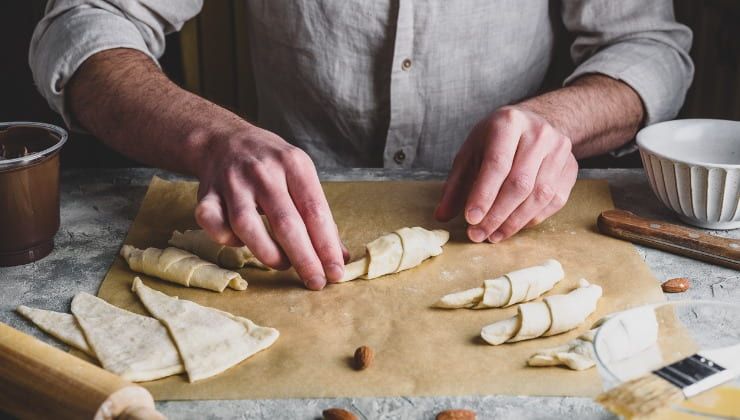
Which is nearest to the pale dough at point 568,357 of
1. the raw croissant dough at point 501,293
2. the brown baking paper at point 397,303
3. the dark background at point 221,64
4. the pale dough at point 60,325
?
the brown baking paper at point 397,303

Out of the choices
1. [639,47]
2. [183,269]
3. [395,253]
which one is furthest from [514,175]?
[639,47]

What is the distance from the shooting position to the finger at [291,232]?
4.43 feet

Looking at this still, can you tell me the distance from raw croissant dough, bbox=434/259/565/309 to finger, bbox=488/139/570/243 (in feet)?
A: 0.66

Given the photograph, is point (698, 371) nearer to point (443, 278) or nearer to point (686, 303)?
point (686, 303)

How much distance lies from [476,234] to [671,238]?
1.20 ft

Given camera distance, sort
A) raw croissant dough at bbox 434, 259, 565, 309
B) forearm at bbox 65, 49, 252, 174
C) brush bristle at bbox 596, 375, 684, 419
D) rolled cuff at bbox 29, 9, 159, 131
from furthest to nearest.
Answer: rolled cuff at bbox 29, 9, 159, 131
forearm at bbox 65, 49, 252, 174
raw croissant dough at bbox 434, 259, 565, 309
brush bristle at bbox 596, 375, 684, 419

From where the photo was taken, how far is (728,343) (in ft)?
3.47

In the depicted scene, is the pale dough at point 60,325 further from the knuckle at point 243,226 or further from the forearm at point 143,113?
the forearm at point 143,113

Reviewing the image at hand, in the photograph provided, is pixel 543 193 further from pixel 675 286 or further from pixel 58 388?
pixel 58 388

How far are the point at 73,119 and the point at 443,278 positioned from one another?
1025 mm

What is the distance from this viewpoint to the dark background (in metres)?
2.59

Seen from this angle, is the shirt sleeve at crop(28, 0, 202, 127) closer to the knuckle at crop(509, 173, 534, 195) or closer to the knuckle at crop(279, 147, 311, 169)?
the knuckle at crop(279, 147, 311, 169)

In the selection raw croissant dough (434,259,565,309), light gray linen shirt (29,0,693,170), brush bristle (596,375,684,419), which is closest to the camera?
brush bristle (596,375,684,419)

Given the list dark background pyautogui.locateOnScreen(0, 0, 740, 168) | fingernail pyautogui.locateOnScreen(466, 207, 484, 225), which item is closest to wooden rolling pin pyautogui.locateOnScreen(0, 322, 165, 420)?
fingernail pyautogui.locateOnScreen(466, 207, 484, 225)
